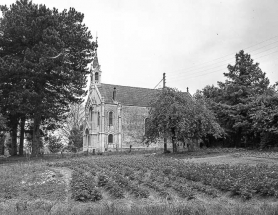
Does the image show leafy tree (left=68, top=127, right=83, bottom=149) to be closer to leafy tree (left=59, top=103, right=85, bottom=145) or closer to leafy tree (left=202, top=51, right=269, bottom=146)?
leafy tree (left=59, top=103, right=85, bottom=145)

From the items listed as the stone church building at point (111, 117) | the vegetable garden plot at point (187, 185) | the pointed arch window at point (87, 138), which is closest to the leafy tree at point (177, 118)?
the vegetable garden plot at point (187, 185)

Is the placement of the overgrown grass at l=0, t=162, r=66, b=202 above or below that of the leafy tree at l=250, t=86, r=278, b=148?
below

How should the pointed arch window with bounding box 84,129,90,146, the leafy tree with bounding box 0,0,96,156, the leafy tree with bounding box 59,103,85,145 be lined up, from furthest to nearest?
the leafy tree with bounding box 59,103,85,145 → the pointed arch window with bounding box 84,129,90,146 → the leafy tree with bounding box 0,0,96,156

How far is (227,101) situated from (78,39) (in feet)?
69.9

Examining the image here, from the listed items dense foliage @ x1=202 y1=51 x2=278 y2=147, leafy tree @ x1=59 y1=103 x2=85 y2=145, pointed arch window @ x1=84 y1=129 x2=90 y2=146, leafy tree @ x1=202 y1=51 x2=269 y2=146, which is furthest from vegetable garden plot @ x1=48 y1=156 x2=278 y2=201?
leafy tree @ x1=59 y1=103 x2=85 y2=145

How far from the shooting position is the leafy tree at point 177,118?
29125mm

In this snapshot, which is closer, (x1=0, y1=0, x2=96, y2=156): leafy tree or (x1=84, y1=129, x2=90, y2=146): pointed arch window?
(x1=0, y1=0, x2=96, y2=156): leafy tree

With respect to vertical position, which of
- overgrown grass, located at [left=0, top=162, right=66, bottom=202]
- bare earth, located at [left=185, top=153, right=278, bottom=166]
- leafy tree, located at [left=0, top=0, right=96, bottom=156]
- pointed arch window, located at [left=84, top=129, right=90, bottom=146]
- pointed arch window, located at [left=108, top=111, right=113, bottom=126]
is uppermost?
leafy tree, located at [left=0, top=0, right=96, bottom=156]

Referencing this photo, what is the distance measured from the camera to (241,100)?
39594 mm

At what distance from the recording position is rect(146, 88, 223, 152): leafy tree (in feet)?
95.6

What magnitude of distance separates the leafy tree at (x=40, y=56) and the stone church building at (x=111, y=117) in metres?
19.9

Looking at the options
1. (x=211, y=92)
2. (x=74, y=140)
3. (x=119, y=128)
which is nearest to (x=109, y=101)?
(x=119, y=128)

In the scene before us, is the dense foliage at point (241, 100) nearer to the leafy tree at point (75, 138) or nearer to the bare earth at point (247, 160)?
the bare earth at point (247, 160)

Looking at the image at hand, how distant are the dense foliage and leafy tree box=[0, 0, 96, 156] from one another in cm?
1826
